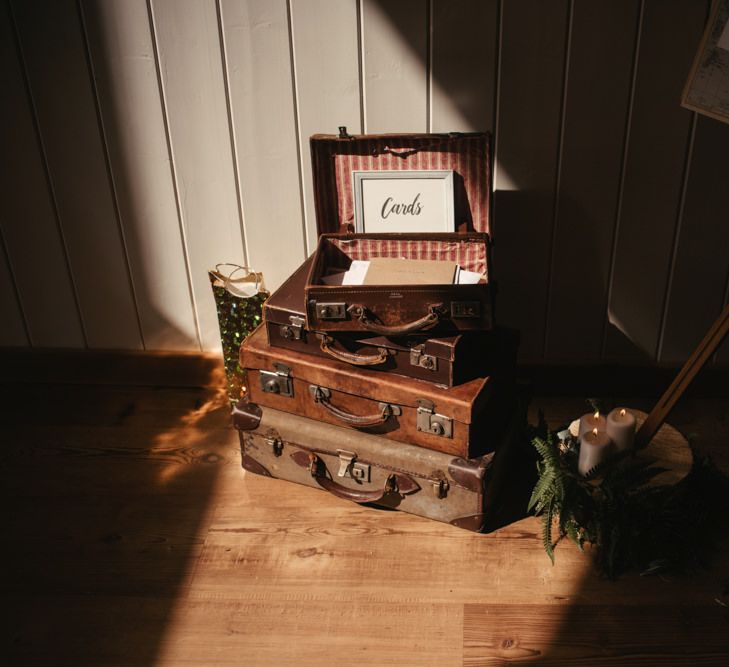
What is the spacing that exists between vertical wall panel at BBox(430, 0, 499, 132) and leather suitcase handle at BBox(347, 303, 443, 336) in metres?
0.58

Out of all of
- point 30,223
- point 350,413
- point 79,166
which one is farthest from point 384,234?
point 30,223

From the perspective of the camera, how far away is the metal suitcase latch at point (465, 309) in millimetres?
1726

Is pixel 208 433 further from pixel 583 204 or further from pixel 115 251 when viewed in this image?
pixel 583 204

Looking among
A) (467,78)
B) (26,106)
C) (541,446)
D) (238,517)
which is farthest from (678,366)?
(26,106)

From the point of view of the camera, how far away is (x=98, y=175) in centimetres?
224

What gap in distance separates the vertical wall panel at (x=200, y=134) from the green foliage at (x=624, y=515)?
106 cm

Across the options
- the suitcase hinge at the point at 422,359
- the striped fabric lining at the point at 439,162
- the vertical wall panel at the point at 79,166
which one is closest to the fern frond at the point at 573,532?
the suitcase hinge at the point at 422,359

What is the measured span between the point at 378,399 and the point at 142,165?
3.11ft

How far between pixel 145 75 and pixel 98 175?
1.04 feet

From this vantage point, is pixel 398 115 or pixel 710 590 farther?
pixel 398 115

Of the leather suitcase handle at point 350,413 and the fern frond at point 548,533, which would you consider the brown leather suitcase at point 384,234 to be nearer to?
the leather suitcase handle at point 350,413

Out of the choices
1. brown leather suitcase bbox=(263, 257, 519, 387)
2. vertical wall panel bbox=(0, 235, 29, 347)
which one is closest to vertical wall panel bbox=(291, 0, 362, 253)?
brown leather suitcase bbox=(263, 257, 519, 387)

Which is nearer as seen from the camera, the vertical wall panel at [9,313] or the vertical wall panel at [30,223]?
the vertical wall panel at [30,223]

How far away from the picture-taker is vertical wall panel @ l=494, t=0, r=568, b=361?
194 centimetres
